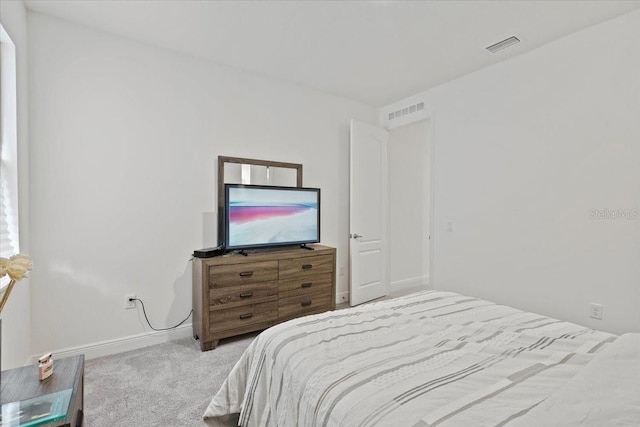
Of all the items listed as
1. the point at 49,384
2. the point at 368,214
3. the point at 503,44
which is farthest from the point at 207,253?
the point at 503,44

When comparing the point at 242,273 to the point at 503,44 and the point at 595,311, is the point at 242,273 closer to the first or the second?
the point at 595,311

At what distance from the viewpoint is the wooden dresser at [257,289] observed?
2.64 meters

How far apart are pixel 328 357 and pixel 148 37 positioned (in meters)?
2.96

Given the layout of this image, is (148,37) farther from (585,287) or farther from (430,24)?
(585,287)

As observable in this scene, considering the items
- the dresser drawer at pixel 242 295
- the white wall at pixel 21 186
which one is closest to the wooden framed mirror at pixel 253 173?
the dresser drawer at pixel 242 295

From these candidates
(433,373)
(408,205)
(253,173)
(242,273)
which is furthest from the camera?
(408,205)

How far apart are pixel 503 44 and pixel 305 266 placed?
108 inches

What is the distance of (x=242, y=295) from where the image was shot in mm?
2793

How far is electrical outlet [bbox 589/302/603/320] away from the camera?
2447mm

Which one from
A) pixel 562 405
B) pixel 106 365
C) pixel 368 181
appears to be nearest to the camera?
pixel 562 405

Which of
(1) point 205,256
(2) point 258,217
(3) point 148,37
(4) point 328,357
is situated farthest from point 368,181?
(4) point 328,357

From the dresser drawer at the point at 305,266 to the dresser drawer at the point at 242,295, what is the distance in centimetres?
A: 17

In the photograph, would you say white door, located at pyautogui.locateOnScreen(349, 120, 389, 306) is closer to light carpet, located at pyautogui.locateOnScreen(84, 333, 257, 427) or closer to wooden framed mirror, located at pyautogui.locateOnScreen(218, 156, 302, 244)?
wooden framed mirror, located at pyautogui.locateOnScreen(218, 156, 302, 244)

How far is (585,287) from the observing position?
8.29 ft
